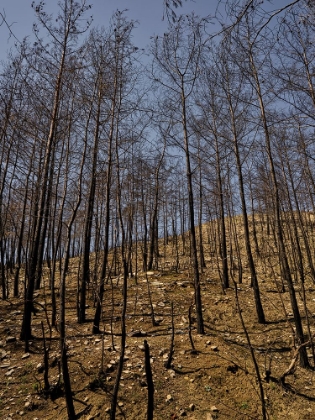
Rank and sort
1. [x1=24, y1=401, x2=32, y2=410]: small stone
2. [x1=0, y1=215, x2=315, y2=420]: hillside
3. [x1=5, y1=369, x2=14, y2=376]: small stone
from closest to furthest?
[x1=24, y1=401, x2=32, y2=410]: small stone
[x1=0, y1=215, x2=315, y2=420]: hillside
[x1=5, y1=369, x2=14, y2=376]: small stone

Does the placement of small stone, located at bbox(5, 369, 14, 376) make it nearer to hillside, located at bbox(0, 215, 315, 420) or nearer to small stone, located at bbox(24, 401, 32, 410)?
hillside, located at bbox(0, 215, 315, 420)

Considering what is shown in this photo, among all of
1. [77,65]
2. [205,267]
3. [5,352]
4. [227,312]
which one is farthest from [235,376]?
[205,267]

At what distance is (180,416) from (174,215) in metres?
22.8

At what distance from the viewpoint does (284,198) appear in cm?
1187

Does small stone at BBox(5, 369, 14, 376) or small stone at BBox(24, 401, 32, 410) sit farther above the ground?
small stone at BBox(5, 369, 14, 376)

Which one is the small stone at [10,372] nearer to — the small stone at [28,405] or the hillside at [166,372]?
the hillside at [166,372]

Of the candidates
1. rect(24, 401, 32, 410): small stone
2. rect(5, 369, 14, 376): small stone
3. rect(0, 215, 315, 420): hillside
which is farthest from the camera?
rect(5, 369, 14, 376): small stone

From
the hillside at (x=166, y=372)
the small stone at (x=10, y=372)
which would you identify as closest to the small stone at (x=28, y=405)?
the hillside at (x=166, y=372)

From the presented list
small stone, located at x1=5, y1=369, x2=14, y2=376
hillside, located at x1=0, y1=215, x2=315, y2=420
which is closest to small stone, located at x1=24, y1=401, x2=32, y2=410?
hillside, located at x1=0, y1=215, x2=315, y2=420

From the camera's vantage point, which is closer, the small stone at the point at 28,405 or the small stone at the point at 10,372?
the small stone at the point at 28,405

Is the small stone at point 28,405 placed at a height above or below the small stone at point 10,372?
A: below

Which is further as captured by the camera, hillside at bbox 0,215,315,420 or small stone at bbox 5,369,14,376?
small stone at bbox 5,369,14,376

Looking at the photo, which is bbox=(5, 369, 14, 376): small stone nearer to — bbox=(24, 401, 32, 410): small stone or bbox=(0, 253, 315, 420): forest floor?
bbox=(0, 253, 315, 420): forest floor

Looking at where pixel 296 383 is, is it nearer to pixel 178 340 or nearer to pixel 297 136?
pixel 178 340
